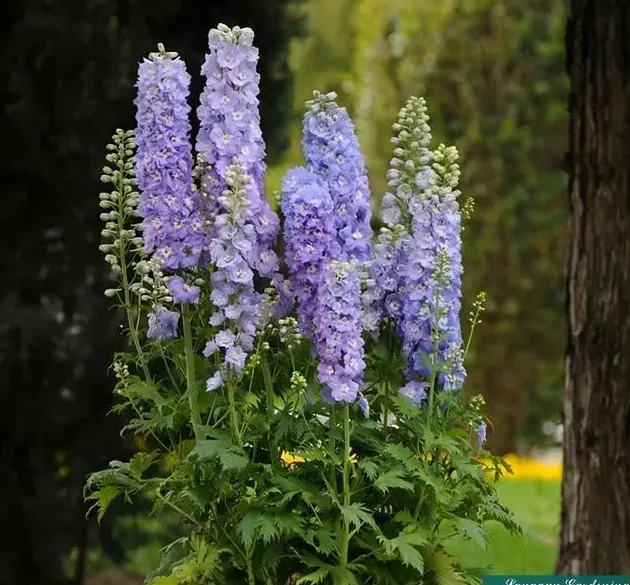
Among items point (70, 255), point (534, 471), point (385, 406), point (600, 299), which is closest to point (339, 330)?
point (385, 406)

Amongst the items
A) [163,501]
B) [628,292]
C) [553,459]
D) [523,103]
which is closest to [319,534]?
[163,501]

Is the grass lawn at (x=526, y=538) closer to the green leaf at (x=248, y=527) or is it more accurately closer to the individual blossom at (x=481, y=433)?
the individual blossom at (x=481, y=433)

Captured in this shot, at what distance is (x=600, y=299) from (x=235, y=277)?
1.69 meters

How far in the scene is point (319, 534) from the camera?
72.4 inches

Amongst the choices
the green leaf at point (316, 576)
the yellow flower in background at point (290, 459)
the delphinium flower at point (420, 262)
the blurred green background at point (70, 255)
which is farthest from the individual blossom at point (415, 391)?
the blurred green background at point (70, 255)

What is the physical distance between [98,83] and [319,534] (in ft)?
7.06

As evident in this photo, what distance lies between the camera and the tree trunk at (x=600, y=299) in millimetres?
3201

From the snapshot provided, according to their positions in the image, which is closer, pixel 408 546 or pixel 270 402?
pixel 408 546

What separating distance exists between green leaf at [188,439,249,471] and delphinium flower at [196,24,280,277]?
29 cm

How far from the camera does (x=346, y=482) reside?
1.84 meters

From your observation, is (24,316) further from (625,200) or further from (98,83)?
(625,200)

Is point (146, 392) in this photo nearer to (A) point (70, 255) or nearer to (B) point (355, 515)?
(B) point (355, 515)

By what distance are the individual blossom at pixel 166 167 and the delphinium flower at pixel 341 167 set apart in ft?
0.69

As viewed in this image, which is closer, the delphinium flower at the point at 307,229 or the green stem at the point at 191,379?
the delphinium flower at the point at 307,229
